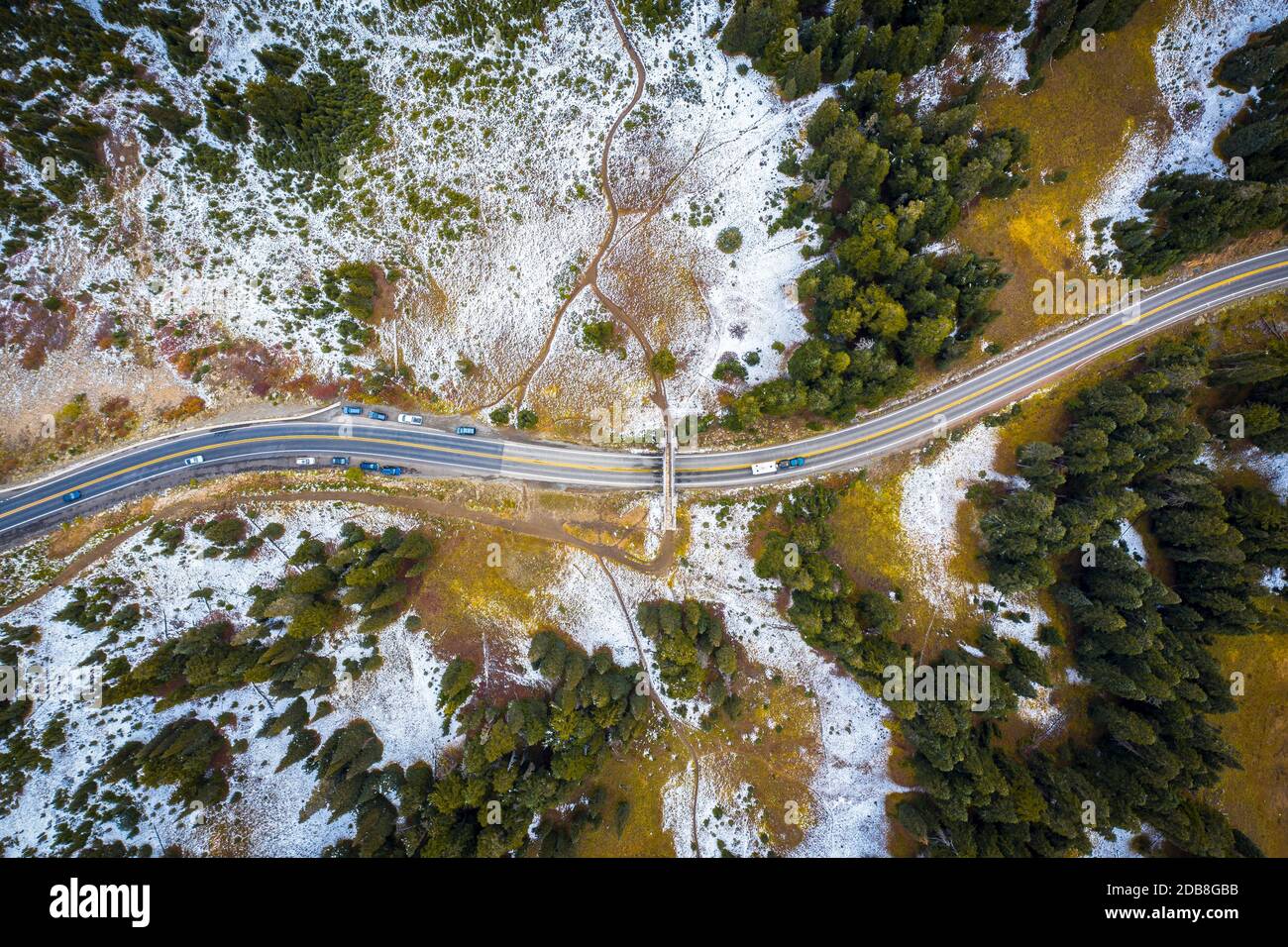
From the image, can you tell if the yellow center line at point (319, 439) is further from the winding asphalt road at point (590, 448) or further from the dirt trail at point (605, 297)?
the dirt trail at point (605, 297)

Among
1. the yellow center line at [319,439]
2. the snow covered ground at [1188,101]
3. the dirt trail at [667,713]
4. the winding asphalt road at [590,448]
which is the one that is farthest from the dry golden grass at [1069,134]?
the dirt trail at [667,713]

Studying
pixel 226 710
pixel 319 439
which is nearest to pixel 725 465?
pixel 319 439

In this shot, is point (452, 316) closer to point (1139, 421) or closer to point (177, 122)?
point (177, 122)

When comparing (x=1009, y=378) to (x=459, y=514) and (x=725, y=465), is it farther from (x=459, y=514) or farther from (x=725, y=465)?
(x=459, y=514)

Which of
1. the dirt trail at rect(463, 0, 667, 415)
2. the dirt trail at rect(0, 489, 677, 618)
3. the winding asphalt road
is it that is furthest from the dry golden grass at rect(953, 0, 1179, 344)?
the dirt trail at rect(0, 489, 677, 618)
